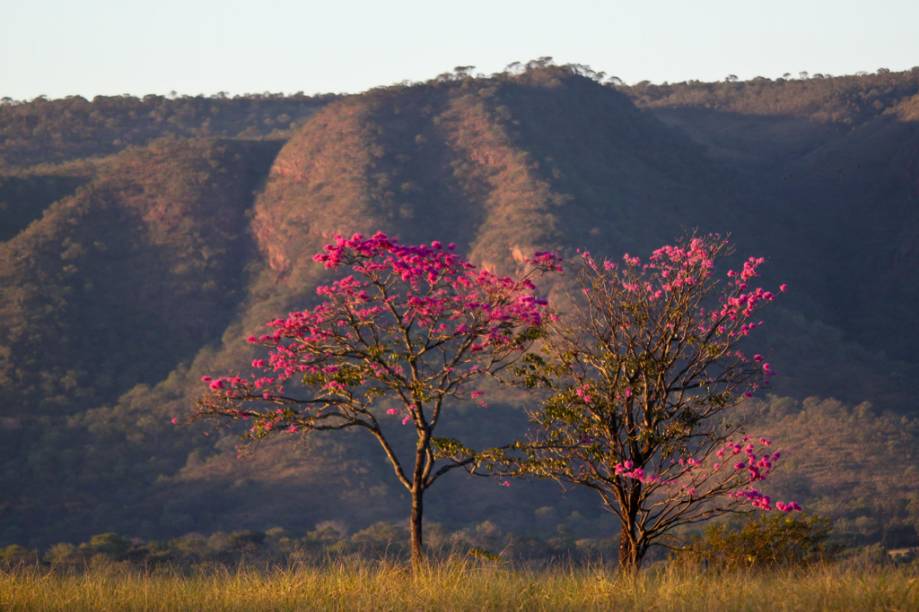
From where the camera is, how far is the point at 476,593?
497 inches

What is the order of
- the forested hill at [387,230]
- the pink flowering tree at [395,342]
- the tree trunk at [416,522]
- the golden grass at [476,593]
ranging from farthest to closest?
the forested hill at [387,230]
the pink flowering tree at [395,342]
the tree trunk at [416,522]
the golden grass at [476,593]

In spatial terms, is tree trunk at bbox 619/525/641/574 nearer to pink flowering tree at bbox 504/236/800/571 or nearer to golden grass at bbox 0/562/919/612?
pink flowering tree at bbox 504/236/800/571

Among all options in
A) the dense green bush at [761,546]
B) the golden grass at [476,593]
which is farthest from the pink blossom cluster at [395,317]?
the dense green bush at [761,546]

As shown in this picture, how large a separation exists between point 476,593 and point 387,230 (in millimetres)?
67848

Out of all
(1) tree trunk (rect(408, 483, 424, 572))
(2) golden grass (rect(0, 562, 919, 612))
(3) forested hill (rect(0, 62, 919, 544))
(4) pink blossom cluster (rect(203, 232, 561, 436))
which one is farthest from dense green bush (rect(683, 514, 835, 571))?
(3) forested hill (rect(0, 62, 919, 544))

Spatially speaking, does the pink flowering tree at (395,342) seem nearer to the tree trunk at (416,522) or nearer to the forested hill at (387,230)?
the tree trunk at (416,522)

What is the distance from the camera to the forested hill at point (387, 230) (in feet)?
201

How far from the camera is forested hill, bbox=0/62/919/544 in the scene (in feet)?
201

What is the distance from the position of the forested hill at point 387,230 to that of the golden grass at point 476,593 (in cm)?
3369

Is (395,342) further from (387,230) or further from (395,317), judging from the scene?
(387,230)

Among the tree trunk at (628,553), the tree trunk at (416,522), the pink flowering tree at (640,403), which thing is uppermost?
the pink flowering tree at (640,403)

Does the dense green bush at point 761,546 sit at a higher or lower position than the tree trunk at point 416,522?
lower

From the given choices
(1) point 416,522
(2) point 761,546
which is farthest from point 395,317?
(2) point 761,546

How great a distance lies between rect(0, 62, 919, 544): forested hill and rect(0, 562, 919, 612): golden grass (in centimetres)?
3369
